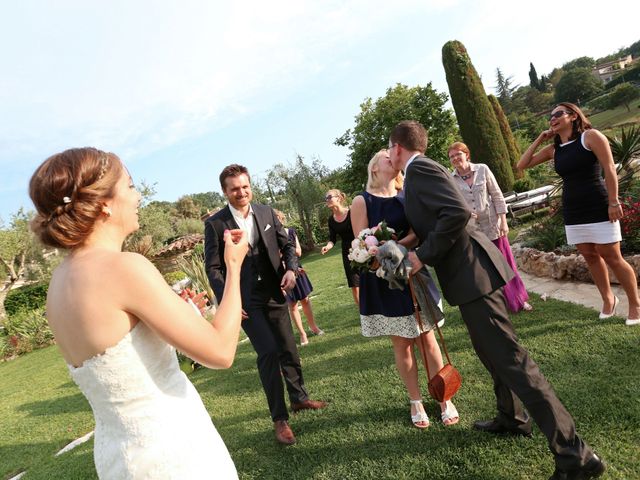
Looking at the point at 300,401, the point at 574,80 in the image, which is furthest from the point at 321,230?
the point at 574,80

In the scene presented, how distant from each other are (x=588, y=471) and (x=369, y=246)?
1.91 meters

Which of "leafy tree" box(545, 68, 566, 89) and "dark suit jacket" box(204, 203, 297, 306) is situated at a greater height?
"leafy tree" box(545, 68, 566, 89)

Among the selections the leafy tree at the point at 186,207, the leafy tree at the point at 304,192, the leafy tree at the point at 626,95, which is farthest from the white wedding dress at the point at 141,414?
the leafy tree at the point at 186,207

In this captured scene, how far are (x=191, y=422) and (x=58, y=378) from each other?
10200 mm

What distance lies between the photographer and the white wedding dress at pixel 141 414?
58.8 inches

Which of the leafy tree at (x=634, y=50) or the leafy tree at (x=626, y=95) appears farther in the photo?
the leafy tree at (x=634, y=50)

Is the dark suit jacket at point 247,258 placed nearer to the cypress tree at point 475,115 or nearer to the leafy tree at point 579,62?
the cypress tree at point 475,115

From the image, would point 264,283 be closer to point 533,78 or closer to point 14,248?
point 14,248

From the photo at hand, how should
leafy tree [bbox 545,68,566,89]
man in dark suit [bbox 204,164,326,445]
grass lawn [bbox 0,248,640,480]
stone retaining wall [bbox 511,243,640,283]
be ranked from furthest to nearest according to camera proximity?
1. leafy tree [bbox 545,68,566,89]
2. stone retaining wall [bbox 511,243,640,283]
3. man in dark suit [bbox 204,164,326,445]
4. grass lawn [bbox 0,248,640,480]

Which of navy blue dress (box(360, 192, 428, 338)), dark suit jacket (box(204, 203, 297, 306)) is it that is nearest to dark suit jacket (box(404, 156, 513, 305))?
navy blue dress (box(360, 192, 428, 338))

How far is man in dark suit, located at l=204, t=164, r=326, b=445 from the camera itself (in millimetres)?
3822

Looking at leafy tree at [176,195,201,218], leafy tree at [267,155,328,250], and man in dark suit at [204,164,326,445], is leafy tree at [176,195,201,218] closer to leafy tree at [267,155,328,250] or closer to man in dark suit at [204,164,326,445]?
leafy tree at [267,155,328,250]

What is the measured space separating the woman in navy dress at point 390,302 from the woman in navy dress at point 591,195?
71.0 inches

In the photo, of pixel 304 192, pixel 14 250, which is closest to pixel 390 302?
pixel 304 192
